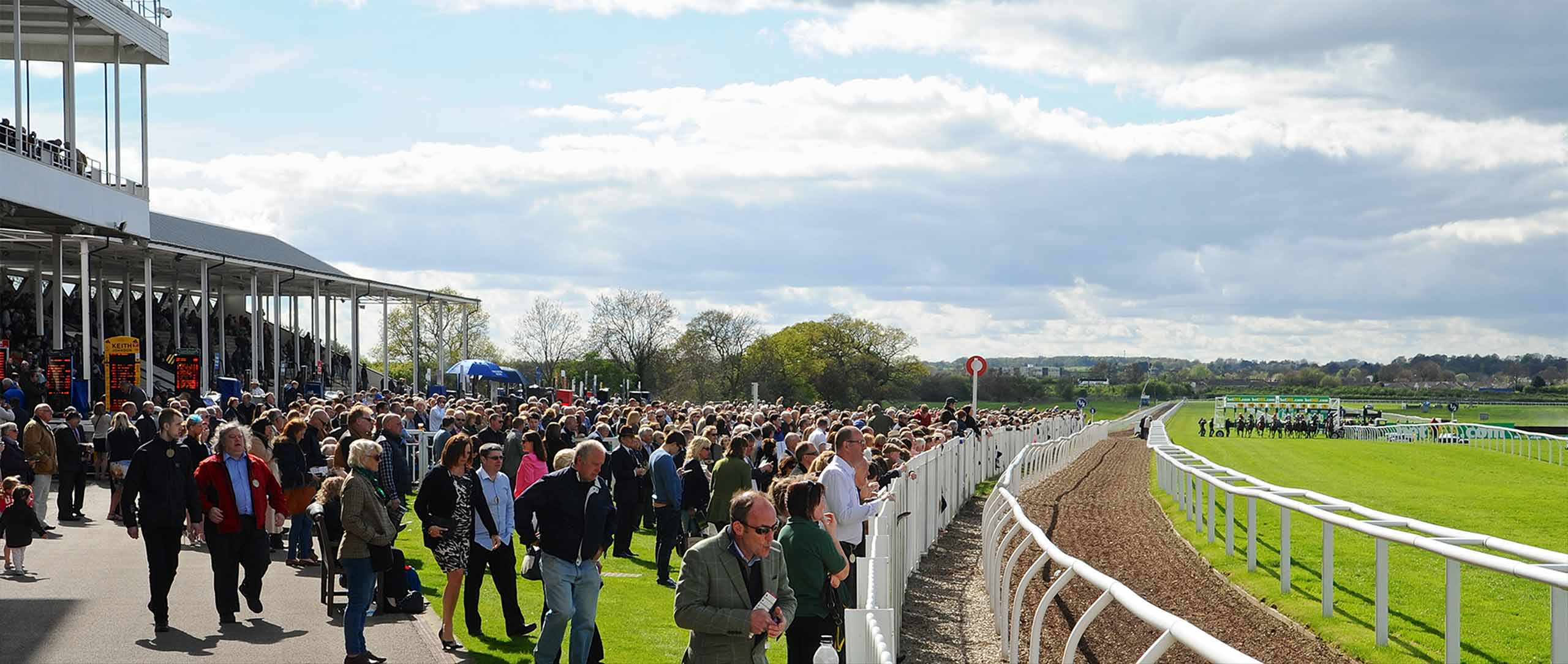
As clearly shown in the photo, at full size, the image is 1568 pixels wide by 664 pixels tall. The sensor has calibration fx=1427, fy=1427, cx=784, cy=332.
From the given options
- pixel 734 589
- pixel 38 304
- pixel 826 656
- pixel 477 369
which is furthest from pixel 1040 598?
pixel 38 304

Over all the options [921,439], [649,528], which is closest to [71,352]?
[649,528]

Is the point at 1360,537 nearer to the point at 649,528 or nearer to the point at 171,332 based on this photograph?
the point at 649,528

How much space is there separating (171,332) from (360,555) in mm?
35541

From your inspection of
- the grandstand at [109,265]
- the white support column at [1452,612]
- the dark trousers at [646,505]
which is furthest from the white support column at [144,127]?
the white support column at [1452,612]

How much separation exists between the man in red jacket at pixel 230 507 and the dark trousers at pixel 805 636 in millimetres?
5095

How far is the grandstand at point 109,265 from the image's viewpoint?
27109 mm

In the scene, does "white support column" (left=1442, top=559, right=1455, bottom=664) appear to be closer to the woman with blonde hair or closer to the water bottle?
the water bottle

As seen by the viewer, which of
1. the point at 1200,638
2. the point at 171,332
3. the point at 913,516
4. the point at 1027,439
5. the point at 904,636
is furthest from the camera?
the point at 171,332

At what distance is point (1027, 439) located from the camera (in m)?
35.8

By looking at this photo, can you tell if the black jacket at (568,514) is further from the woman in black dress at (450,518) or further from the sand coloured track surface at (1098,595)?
the sand coloured track surface at (1098,595)

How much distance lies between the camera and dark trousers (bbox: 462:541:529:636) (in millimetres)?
9664

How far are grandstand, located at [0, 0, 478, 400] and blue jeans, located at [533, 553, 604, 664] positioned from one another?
1866 centimetres

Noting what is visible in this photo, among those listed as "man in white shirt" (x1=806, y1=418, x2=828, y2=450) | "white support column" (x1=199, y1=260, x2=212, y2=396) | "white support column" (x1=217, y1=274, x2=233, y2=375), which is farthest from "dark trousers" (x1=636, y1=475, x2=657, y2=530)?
"white support column" (x1=217, y1=274, x2=233, y2=375)

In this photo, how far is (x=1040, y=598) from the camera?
1112 centimetres
